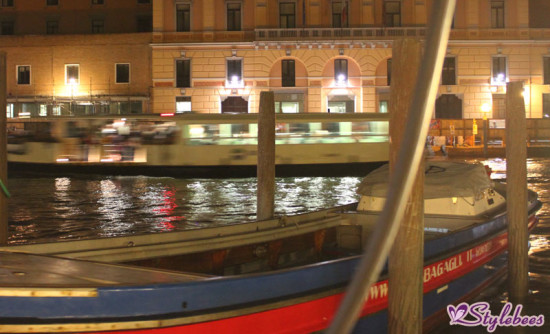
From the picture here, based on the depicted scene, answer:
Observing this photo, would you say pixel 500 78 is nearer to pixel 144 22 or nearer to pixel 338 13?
pixel 338 13

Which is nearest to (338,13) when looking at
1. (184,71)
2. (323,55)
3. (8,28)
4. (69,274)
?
(323,55)

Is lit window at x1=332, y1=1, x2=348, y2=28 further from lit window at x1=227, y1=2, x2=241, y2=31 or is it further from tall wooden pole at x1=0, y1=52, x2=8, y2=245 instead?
tall wooden pole at x1=0, y1=52, x2=8, y2=245

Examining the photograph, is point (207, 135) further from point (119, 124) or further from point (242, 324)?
point (242, 324)

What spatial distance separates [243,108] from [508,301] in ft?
103

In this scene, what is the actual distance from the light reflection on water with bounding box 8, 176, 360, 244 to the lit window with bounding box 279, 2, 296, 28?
1596 cm

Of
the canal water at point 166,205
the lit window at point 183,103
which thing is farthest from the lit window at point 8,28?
the canal water at point 166,205

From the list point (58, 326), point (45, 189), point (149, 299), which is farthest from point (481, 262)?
point (45, 189)

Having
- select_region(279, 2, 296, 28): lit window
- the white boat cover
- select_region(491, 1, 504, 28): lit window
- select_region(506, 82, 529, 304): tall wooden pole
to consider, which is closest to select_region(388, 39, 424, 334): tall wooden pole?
select_region(506, 82, 529, 304): tall wooden pole

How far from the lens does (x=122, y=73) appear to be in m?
41.9

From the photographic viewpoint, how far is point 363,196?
9.45 meters

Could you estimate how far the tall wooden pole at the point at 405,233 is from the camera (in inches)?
220

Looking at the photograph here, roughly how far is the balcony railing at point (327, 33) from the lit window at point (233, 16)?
1.48m

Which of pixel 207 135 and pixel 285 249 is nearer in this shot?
pixel 285 249

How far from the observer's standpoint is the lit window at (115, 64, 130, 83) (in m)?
41.8
